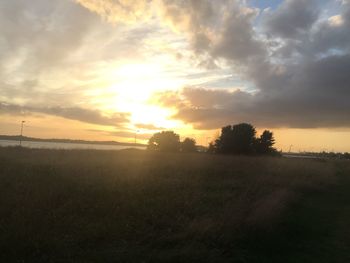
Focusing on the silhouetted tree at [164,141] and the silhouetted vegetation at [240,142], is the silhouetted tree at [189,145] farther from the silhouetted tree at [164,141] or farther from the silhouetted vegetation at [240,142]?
the silhouetted vegetation at [240,142]

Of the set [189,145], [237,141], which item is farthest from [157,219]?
[189,145]

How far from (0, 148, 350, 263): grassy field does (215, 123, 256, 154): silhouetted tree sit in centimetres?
3815

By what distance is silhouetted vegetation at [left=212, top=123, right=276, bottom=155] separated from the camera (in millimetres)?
62938

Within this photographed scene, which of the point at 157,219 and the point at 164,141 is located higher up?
the point at 164,141

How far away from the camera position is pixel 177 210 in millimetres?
15914

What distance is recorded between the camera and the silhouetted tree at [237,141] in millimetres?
62838

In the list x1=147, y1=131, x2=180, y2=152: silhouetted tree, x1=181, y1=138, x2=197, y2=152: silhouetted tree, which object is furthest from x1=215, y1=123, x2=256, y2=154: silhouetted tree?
x1=147, y1=131, x2=180, y2=152: silhouetted tree

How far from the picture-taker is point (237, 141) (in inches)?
2479

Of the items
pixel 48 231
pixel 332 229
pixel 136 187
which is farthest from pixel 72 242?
pixel 332 229

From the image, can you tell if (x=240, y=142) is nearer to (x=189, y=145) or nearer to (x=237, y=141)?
(x=237, y=141)

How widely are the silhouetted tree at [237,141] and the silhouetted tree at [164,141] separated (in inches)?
622

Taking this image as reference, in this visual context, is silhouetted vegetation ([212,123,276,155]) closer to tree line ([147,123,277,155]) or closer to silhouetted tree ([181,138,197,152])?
tree line ([147,123,277,155])

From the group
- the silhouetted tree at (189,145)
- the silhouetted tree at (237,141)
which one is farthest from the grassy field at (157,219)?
the silhouetted tree at (189,145)

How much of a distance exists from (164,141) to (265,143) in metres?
22.1
